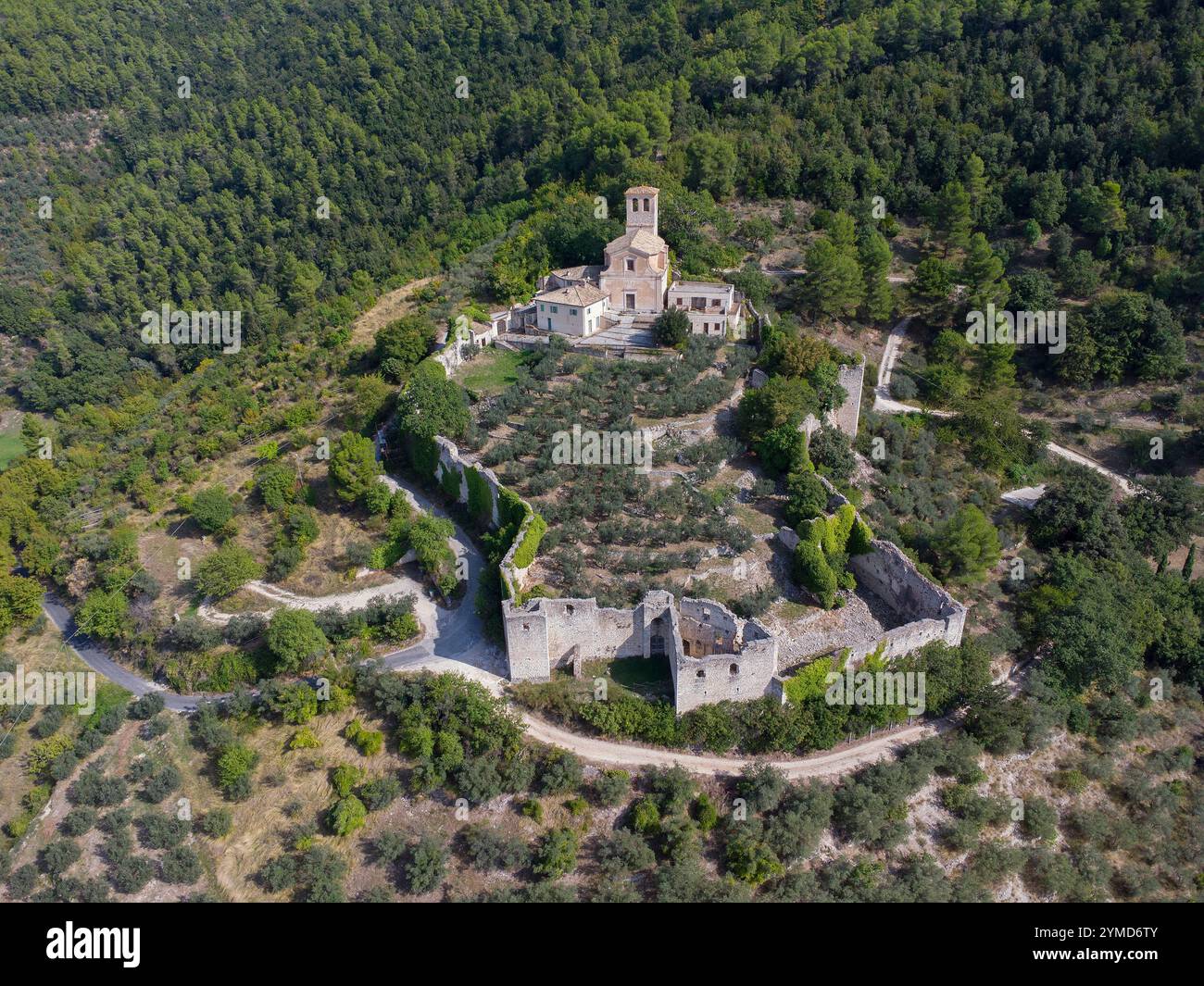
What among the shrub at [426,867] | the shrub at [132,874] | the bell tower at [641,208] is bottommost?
the shrub at [132,874]

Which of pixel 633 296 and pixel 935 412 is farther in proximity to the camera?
pixel 633 296

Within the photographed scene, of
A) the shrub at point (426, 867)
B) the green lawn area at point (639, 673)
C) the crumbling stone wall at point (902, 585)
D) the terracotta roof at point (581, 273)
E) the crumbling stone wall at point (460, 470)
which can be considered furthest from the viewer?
the terracotta roof at point (581, 273)

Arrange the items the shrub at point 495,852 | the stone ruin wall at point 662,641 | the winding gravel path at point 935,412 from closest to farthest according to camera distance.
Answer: the shrub at point 495,852, the stone ruin wall at point 662,641, the winding gravel path at point 935,412

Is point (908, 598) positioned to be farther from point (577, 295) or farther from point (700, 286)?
point (577, 295)

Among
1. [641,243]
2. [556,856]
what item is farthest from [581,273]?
[556,856]

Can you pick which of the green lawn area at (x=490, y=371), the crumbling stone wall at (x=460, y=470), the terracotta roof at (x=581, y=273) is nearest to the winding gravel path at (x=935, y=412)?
the terracotta roof at (x=581, y=273)

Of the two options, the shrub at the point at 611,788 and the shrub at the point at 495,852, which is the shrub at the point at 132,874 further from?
the shrub at the point at 611,788

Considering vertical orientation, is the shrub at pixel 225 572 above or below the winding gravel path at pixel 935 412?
below

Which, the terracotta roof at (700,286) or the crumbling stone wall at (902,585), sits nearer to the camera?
the crumbling stone wall at (902,585)
